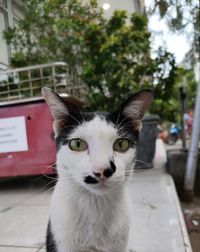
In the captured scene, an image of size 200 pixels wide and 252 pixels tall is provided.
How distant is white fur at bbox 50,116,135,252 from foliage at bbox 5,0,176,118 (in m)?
1.13

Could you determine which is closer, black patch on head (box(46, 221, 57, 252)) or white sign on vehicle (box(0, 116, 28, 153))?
black patch on head (box(46, 221, 57, 252))

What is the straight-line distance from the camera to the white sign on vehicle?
2.27m

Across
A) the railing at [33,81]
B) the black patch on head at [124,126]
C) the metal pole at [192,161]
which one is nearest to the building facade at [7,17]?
the railing at [33,81]

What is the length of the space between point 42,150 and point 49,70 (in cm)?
65

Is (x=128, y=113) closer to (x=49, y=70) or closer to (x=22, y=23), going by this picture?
(x=22, y=23)

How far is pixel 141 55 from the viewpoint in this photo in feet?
9.45

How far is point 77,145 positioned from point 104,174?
151 mm

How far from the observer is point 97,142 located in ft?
2.94

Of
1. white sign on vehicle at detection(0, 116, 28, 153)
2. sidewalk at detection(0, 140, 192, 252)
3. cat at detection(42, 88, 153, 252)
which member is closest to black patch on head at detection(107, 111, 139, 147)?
cat at detection(42, 88, 153, 252)

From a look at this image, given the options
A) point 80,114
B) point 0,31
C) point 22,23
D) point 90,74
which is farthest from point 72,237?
point 90,74

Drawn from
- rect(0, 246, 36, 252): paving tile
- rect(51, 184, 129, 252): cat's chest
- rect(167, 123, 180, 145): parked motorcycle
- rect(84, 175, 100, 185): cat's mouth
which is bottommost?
rect(167, 123, 180, 145): parked motorcycle

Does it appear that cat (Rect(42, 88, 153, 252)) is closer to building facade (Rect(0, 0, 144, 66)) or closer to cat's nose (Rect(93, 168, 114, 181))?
cat's nose (Rect(93, 168, 114, 181))

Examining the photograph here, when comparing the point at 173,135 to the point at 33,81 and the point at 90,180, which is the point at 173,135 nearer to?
the point at 33,81

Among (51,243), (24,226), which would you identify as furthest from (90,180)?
(24,226)
